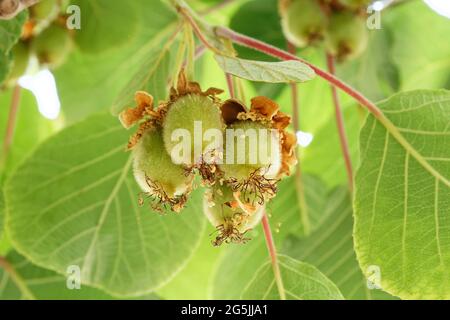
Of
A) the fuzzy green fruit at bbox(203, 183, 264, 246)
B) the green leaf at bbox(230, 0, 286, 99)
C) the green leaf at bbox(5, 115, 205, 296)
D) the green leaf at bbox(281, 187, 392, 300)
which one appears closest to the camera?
the fuzzy green fruit at bbox(203, 183, 264, 246)

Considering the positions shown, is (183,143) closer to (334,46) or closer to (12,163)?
(334,46)

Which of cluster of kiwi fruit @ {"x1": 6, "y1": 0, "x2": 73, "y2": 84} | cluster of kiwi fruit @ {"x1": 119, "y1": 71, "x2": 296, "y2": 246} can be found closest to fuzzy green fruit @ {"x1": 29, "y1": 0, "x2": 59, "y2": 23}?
cluster of kiwi fruit @ {"x1": 6, "y1": 0, "x2": 73, "y2": 84}

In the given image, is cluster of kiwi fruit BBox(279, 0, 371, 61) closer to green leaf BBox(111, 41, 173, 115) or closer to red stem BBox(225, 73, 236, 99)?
green leaf BBox(111, 41, 173, 115)

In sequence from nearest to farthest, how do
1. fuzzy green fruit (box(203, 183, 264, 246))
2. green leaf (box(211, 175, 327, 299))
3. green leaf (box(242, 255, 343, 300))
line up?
fuzzy green fruit (box(203, 183, 264, 246)) → green leaf (box(242, 255, 343, 300)) → green leaf (box(211, 175, 327, 299))

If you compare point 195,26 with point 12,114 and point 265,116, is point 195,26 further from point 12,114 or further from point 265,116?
point 12,114

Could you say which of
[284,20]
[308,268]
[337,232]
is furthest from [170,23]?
[308,268]
